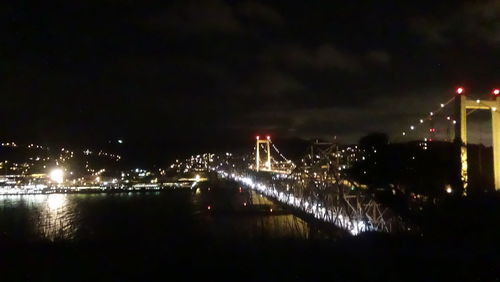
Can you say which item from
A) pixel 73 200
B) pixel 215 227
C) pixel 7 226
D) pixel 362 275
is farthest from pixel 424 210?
pixel 73 200

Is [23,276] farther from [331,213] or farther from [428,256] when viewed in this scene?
[331,213]

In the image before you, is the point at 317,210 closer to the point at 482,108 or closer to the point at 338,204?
the point at 338,204

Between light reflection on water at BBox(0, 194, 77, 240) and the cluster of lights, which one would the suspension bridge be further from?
light reflection on water at BBox(0, 194, 77, 240)

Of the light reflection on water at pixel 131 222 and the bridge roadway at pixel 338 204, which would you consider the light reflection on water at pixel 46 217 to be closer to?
the light reflection on water at pixel 131 222

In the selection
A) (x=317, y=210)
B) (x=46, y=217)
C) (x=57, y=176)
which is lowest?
(x=46, y=217)

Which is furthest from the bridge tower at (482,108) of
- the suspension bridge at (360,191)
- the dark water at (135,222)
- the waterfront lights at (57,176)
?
the waterfront lights at (57,176)

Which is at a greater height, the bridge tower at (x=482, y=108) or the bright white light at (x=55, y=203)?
the bridge tower at (x=482, y=108)

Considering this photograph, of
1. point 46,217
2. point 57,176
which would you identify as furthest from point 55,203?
point 57,176

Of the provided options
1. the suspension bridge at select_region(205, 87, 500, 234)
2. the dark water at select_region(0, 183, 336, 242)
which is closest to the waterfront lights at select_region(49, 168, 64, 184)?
the dark water at select_region(0, 183, 336, 242)
